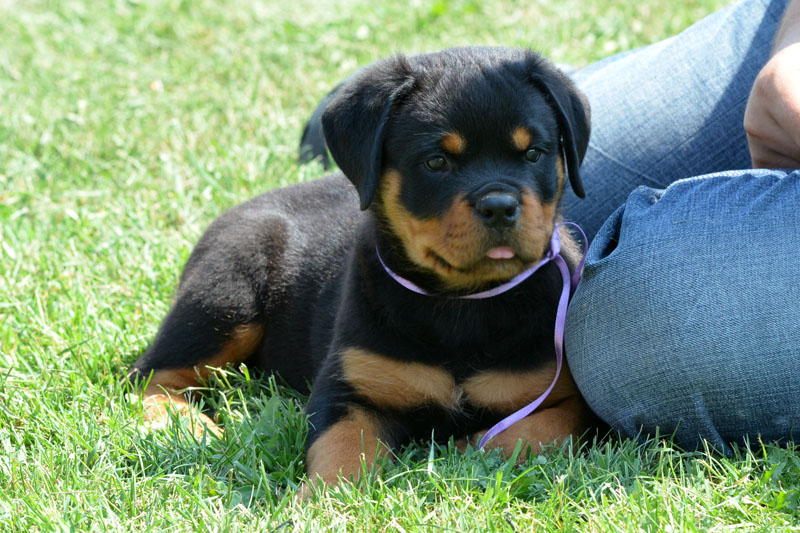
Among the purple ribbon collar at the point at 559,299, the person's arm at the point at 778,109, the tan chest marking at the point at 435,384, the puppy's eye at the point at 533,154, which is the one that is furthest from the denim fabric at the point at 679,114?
the tan chest marking at the point at 435,384

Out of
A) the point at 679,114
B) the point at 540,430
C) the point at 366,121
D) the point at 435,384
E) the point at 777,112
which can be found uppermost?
the point at 366,121

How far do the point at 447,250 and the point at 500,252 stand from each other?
Result: 16 centimetres

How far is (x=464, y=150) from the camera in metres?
2.89

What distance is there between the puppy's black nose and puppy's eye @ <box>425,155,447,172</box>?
21cm

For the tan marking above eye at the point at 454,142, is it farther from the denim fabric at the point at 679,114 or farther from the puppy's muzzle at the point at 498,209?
the denim fabric at the point at 679,114

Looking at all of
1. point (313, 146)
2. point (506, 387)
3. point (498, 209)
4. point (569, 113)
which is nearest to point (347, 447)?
point (506, 387)

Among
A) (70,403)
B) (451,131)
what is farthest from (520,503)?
(70,403)

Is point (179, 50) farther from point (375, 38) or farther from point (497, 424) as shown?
point (497, 424)

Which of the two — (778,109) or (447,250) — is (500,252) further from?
(778,109)

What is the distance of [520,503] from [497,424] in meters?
0.46

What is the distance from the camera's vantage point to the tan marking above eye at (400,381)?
121 inches

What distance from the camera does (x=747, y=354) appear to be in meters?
2.69

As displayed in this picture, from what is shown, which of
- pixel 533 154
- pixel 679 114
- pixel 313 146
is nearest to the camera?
pixel 533 154

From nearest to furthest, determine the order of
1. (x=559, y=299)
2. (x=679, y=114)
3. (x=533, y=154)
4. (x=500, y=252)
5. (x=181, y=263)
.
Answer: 1. (x=500, y=252)
2. (x=533, y=154)
3. (x=559, y=299)
4. (x=679, y=114)
5. (x=181, y=263)
